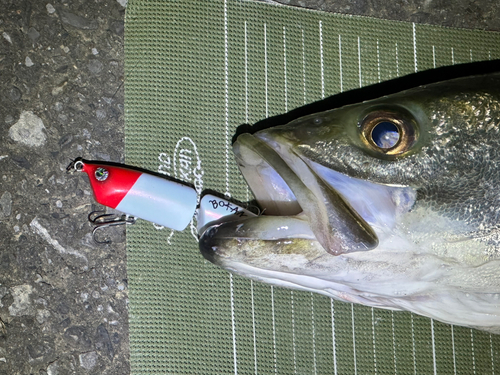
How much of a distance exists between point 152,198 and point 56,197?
1.29ft

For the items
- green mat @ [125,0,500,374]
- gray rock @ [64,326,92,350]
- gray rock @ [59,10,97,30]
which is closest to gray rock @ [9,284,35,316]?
gray rock @ [64,326,92,350]

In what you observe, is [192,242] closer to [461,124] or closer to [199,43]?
[199,43]

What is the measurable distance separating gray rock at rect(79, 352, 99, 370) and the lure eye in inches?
49.0

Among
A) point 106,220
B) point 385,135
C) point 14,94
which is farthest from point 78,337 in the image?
point 385,135

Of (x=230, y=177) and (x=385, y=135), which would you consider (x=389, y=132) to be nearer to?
(x=385, y=135)

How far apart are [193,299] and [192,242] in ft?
0.69

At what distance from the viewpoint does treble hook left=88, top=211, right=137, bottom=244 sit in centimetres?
168

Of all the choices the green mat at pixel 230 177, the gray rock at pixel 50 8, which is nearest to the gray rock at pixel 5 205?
the green mat at pixel 230 177

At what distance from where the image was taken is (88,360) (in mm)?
1693

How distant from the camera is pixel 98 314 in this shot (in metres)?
1.71

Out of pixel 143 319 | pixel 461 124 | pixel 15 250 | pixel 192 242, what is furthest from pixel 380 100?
pixel 15 250

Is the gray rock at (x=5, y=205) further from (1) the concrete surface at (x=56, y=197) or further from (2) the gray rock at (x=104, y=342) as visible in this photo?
(2) the gray rock at (x=104, y=342)

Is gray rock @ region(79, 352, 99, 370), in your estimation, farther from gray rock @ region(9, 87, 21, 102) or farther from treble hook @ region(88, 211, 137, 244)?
gray rock @ region(9, 87, 21, 102)

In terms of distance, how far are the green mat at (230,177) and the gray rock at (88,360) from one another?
0.15m
